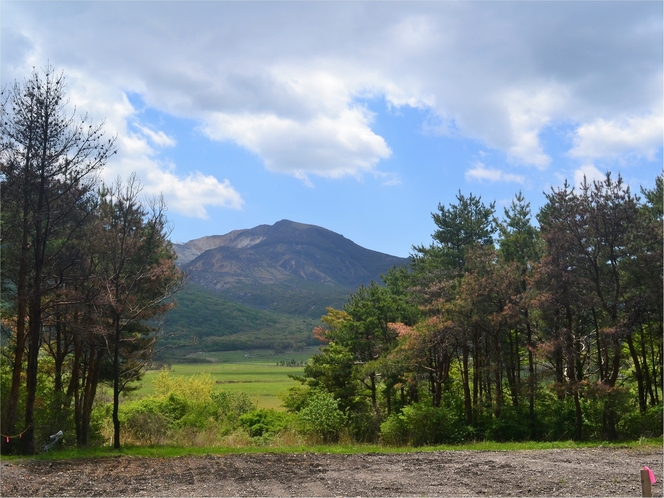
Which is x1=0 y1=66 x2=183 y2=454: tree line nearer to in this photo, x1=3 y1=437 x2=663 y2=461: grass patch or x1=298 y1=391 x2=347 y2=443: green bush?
x1=3 y1=437 x2=663 y2=461: grass patch

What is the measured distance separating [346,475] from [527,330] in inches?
505

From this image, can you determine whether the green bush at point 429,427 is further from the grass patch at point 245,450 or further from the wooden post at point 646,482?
the wooden post at point 646,482

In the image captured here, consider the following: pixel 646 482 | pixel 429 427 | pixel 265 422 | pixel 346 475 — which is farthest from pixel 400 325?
pixel 646 482

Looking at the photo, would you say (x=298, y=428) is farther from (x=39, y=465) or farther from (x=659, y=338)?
(x=659, y=338)

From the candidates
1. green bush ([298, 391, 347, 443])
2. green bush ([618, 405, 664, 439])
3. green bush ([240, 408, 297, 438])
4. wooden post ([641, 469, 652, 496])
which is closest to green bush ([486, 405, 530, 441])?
green bush ([618, 405, 664, 439])

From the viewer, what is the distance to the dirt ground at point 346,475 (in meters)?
10.6

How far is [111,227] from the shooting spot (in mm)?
18328

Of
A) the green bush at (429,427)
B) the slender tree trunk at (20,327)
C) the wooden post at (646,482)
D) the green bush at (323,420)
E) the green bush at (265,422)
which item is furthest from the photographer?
the green bush at (265,422)

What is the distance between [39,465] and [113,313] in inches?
250

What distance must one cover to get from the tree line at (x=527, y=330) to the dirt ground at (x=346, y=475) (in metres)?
4.37

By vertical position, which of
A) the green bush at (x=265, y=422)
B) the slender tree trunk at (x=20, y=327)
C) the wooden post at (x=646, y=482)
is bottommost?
the green bush at (x=265, y=422)

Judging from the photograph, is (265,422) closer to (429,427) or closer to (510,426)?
(429,427)

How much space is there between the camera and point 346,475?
1223cm

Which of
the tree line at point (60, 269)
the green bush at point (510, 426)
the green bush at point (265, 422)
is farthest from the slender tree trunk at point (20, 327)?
the green bush at point (510, 426)
